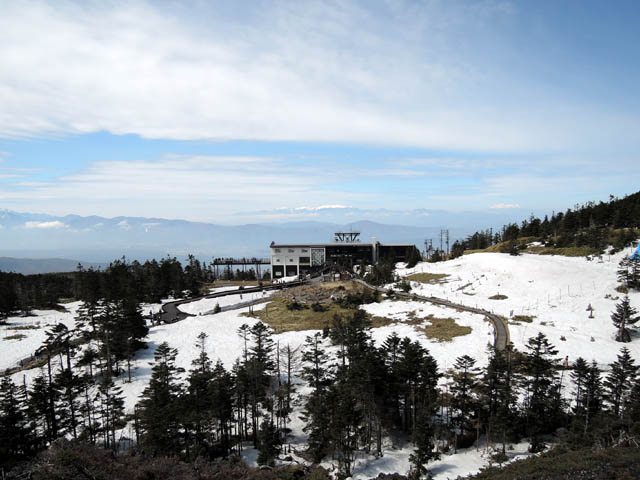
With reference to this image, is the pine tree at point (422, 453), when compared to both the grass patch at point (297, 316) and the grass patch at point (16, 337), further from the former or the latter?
the grass patch at point (16, 337)

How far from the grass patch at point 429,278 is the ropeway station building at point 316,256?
2336 centimetres

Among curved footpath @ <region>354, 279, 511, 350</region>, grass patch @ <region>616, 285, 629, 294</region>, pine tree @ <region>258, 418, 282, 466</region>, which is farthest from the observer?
grass patch @ <region>616, 285, 629, 294</region>

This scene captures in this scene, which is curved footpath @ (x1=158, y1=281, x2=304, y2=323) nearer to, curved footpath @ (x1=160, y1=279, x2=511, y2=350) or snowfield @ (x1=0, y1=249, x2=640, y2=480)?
curved footpath @ (x1=160, y1=279, x2=511, y2=350)

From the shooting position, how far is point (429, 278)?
84125mm

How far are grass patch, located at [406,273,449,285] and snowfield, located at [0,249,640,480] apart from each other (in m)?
1.71

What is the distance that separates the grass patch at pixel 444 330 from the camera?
49.3 metres

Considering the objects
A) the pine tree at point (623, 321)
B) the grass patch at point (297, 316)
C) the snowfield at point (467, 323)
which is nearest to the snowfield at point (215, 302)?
the snowfield at point (467, 323)

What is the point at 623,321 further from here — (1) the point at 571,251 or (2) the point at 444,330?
(1) the point at 571,251

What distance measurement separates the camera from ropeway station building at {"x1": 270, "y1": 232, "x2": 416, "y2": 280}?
113 metres

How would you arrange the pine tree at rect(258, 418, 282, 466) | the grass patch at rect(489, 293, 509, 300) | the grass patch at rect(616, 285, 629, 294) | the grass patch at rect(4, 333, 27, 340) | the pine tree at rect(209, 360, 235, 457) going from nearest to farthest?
the pine tree at rect(258, 418, 282, 466) < the pine tree at rect(209, 360, 235, 457) < the grass patch at rect(616, 285, 629, 294) < the grass patch at rect(4, 333, 27, 340) < the grass patch at rect(489, 293, 509, 300)

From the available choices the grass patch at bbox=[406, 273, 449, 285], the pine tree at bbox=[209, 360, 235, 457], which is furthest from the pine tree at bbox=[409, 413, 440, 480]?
the grass patch at bbox=[406, 273, 449, 285]

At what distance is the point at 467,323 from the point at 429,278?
102 ft

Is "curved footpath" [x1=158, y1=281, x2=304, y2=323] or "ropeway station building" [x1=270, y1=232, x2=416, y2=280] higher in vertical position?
"ropeway station building" [x1=270, y1=232, x2=416, y2=280]

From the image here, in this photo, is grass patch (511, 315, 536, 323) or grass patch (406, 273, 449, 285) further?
grass patch (406, 273, 449, 285)
